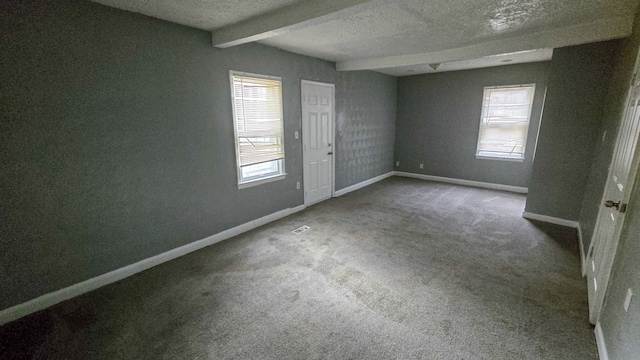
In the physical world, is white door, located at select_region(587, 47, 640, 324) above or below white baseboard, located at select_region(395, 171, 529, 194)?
above

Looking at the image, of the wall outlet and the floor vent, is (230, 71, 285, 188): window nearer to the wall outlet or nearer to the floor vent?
the floor vent

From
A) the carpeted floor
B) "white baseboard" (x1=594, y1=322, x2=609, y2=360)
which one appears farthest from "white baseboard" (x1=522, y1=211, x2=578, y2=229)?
"white baseboard" (x1=594, y1=322, x2=609, y2=360)

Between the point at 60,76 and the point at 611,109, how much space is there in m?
5.14

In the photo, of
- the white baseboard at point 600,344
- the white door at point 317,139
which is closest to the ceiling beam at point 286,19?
the white door at point 317,139

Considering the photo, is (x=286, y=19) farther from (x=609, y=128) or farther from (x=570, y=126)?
(x=570, y=126)

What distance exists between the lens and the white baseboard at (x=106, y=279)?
2012 mm

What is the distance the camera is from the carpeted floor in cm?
173

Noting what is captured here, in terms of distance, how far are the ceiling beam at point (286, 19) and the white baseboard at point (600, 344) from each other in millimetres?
2587

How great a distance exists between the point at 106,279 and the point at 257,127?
223 cm

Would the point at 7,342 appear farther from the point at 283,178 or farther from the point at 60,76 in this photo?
the point at 283,178

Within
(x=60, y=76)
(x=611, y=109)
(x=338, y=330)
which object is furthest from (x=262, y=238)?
(x=611, y=109)

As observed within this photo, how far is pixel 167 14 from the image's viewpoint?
2.37 metres

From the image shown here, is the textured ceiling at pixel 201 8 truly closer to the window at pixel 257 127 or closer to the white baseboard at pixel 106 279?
the window at pixel 257 127

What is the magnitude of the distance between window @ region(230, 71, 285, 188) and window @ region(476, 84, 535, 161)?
14.4 ft
